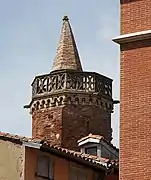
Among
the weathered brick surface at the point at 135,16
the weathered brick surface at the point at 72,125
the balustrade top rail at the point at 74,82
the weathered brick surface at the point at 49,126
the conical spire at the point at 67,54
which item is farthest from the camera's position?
the conical spire at the point at 67,54

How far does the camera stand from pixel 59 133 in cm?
4938

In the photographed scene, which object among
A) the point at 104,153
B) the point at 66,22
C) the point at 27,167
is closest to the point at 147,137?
the point at 27,167

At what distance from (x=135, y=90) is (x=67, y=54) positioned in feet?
119

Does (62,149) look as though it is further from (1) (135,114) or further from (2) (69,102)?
(2) (69,102)

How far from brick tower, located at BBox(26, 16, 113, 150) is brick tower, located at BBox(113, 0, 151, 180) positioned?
105 ft

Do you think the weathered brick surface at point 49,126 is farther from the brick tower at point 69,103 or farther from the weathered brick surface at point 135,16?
the weathered brick surface at point 135,16

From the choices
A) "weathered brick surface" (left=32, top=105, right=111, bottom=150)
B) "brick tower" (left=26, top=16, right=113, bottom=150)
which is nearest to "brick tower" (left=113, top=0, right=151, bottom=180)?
"weathered brick surface" (left=32, top=105, right=111, bottom=150)

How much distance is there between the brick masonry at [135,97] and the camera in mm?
16312

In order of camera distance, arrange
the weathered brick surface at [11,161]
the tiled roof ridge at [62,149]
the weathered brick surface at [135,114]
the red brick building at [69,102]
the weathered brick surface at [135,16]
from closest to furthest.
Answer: the weathered brick surface at [135,114], the weathered brick surface at [135,16], the tiled roof ridge at [62,149], the weathered brick surface at [11,161], the red brick building at [69,102]

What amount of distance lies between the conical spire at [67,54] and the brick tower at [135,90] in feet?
113

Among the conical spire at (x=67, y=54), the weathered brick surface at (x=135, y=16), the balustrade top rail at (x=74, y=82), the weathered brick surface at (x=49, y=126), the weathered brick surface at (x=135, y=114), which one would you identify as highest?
the conical spire at (x=67, y=54)

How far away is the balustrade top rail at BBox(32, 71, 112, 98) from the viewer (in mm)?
50906

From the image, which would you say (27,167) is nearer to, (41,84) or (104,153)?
(104,153)

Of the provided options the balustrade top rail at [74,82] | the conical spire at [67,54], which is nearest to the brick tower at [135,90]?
the balustrade top rail at [74,82]
